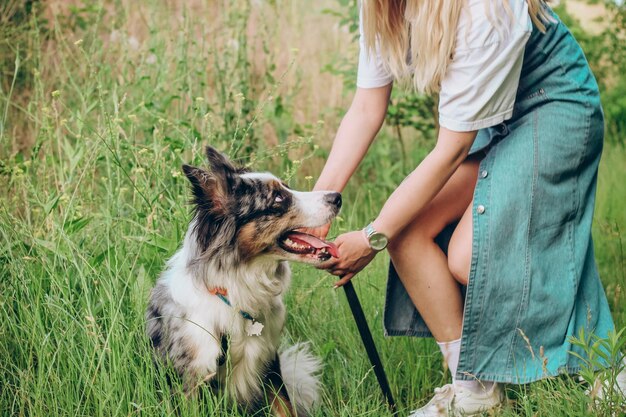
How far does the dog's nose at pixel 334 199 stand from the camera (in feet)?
9.03

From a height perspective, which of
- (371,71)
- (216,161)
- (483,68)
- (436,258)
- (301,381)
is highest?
(483,68)

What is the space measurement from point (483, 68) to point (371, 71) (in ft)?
1.92

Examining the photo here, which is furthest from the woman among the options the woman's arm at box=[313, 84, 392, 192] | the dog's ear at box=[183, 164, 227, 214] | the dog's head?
the dog's ear at box=[183, 164, 227, 214]

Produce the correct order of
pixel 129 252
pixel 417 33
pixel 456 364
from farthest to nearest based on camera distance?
pixel 129 252
pixel 456 364
pixel 417 33

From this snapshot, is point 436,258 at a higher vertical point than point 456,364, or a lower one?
higher

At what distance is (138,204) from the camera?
3.54 metres

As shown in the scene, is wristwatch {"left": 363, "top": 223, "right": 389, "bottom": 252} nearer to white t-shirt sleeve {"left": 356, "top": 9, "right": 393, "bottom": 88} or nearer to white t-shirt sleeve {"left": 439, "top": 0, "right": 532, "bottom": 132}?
white t-shirt sleeve {"left": 439, "top": 0, "right": 532, "bottom": 132}

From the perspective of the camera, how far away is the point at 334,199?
2.76 meters

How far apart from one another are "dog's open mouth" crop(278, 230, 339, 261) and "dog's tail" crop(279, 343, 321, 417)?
1.74 feet

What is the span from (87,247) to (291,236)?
42.4 inches

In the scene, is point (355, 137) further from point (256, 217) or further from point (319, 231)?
point (256, 217)

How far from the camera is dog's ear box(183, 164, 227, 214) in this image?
2.62m

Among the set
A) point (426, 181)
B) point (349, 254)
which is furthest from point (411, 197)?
point (349, 254)

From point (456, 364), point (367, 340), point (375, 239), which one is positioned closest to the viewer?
point (375, 239)
